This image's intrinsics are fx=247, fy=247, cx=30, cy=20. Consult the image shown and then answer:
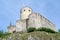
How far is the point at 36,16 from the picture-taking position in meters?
49.4

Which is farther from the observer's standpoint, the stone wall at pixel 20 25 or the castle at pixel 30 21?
the stone wall at pixel 20 25

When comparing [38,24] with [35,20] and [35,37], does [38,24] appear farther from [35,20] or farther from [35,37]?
[35,37]

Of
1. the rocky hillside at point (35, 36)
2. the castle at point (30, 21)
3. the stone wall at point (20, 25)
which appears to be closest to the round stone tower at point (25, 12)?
the castle at point (30, 21)

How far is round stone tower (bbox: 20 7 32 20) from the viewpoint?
53438 mm

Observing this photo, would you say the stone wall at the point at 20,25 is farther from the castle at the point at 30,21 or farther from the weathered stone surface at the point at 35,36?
the weathered stone surface at the point at 35,36

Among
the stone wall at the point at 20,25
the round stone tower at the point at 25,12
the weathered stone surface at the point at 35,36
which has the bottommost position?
the weathered stone surface at the point at 35,36

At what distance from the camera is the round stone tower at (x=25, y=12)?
175 ft

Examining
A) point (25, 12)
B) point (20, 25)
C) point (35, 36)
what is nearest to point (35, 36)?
point (35, 36)

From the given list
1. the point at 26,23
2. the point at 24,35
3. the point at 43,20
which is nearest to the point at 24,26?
the point at 26,23

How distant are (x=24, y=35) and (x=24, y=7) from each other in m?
17.9

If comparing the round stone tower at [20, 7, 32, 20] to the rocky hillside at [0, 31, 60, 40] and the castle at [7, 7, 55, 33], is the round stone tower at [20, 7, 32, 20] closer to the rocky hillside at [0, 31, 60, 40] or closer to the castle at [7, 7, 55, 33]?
the castle at [7, 7, 55, 33]

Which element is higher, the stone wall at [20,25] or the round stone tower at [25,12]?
the round stone tower at [25,12]

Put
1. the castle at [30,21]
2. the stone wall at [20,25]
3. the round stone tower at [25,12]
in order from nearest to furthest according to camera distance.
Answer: the castle at [30,21], the stone wall at [20,25], the round stone tower at [25,12]

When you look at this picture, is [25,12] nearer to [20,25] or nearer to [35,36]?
[20,25]
